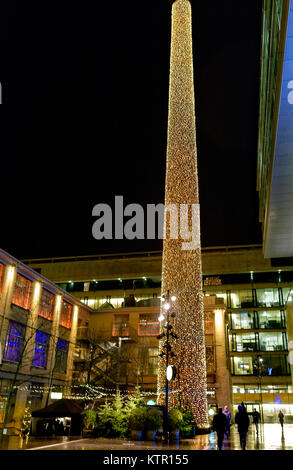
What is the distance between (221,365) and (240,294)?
78.4 feet

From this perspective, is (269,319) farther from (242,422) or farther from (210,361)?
(242,422)

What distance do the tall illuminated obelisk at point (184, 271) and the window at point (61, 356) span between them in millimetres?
20692

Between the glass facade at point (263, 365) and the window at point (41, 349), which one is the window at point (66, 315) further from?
the glass facade at point (263, 365)

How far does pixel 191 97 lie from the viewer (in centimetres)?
2420

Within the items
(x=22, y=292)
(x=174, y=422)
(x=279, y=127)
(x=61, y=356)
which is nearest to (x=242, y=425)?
(x=174, y=422)

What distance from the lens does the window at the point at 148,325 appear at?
4738cm

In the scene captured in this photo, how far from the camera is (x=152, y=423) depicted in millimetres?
17797

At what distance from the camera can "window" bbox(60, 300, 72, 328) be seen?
41.2 metres

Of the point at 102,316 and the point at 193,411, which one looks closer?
the point at 193,411

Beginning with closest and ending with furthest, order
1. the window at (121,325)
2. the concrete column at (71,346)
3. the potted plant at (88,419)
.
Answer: the potted plant at (88,419) < the concrete column at (71,346) < the window at (121,325)

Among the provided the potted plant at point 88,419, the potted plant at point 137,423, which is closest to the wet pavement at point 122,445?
the potted plant at point 137,423

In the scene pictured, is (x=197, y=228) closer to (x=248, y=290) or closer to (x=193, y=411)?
(x=193, y=411)
